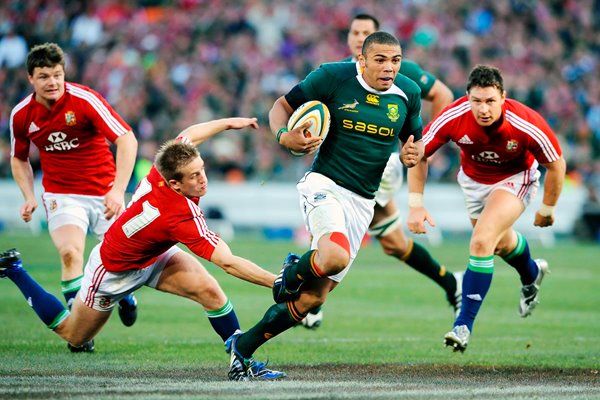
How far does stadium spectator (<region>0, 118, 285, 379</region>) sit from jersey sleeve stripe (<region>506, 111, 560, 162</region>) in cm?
239

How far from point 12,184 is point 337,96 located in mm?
16198

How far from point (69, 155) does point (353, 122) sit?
3323mm

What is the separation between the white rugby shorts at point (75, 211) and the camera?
9.96 metres

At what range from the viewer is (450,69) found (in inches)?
1005

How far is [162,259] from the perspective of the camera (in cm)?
838

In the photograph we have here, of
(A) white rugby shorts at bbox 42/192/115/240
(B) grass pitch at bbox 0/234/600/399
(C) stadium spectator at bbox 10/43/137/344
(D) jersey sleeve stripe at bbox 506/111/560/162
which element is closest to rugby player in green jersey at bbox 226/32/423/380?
(B) grass pitch at bbox 0/234/600/399

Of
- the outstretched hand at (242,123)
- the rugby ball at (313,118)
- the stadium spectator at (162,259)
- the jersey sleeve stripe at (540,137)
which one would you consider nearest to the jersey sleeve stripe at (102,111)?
the stadium spectator at (162,259)

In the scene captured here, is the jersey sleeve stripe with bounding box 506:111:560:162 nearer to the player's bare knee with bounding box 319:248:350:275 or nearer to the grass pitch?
the grass pitch

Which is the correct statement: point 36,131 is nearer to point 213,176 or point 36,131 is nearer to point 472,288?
point 472,288

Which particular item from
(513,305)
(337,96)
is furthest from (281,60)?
(337,96)

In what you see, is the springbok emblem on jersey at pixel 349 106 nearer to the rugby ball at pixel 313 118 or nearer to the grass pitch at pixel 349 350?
the rugby ball at pixel 313 118

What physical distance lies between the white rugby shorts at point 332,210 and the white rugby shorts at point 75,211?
285 cm

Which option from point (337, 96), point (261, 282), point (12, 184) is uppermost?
point (337, 96)

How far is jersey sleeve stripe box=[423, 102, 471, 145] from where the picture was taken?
9.20 meters
